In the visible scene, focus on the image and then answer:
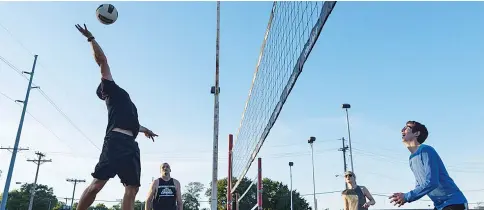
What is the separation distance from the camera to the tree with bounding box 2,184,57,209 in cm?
7669

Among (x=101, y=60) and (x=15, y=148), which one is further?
(x=15, y=148)

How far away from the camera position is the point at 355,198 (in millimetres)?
6793

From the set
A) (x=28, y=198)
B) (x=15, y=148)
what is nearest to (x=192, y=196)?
(x=28, y=198)

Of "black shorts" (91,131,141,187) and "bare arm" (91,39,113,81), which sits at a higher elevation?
"bare arm" (91,39,113,81)

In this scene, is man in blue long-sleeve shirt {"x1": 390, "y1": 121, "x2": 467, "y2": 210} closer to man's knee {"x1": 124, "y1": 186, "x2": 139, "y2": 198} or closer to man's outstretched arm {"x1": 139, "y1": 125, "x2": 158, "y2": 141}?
man's knee {"x1": 124, "y1": 186, "x2": 139, "y2": 198}

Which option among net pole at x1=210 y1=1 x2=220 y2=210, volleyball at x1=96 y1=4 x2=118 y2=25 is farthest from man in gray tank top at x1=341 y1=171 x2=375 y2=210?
volleyball at x1=96 y1=4 x2=118 y2=25

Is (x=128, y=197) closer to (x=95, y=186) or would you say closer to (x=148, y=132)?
(x=95, y=186)

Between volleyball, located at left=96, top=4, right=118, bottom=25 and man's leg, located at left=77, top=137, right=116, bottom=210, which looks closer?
man's leg, located at left=77, top=137, right=116, bottom=210

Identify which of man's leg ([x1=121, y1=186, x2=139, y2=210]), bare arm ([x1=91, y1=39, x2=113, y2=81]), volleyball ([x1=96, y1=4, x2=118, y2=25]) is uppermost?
volleyball ([x1=96, y1=4, x2=118, y2=25])

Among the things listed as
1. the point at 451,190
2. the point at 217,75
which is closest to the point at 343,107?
the point at 217,75

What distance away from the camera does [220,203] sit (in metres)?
56.2

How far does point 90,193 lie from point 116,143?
50 centimetres

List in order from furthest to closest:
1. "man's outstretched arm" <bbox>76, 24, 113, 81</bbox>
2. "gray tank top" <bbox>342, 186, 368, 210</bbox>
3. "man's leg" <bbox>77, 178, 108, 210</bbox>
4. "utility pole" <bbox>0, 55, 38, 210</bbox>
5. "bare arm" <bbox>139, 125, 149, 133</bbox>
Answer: "utility pole" <bbox>0, 55, 38, 210</bbox> → "gray tank top" <bbox>342, 186, 368, 210</bbox> → "bare arm" <bbox>139, 125, 149, 133</bbox> → "man's outstretched arm" <bbox>76, 24, 113, 81</bbox> → "man's leg" <bbox>77, 178, 108, 210</bbox>

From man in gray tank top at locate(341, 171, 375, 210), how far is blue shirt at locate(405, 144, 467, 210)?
3506 millimetres
